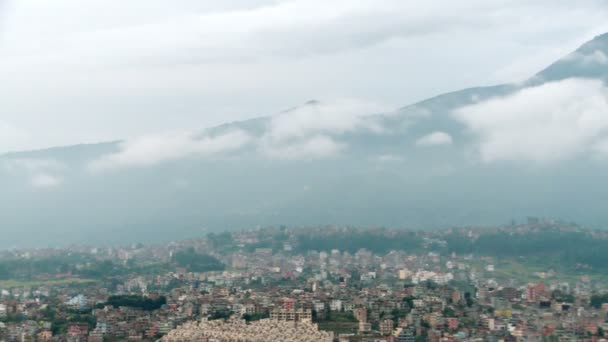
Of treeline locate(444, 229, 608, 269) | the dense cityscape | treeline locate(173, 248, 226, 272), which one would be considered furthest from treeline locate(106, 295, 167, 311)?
treeline locate(444, 229, 608, 269)

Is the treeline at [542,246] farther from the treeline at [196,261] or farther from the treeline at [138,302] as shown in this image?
the treeline at [138,302]

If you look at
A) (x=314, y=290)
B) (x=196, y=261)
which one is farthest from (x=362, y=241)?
(x=314, y=290)

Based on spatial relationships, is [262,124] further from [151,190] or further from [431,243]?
[431,243]

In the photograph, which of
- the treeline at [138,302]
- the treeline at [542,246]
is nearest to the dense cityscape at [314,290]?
the treeline at [138,302]

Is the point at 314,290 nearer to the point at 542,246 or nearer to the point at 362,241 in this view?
the point at 542,246

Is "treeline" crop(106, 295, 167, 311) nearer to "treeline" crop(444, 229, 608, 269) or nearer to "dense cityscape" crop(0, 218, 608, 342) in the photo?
"dense cityscape" crop(0, 218, 608, 342)

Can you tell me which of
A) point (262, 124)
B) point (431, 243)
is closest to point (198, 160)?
point (262, 124)
